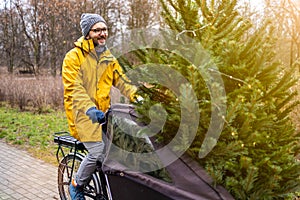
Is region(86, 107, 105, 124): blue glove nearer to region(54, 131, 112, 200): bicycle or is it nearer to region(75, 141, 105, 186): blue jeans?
region(75, 141, 105, 186): blue jeans

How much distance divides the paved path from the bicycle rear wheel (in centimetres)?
57

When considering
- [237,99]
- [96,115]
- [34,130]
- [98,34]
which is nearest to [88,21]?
[98,34]

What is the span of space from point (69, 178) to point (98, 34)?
1755 millimetres

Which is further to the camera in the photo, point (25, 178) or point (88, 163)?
point (25, 178)

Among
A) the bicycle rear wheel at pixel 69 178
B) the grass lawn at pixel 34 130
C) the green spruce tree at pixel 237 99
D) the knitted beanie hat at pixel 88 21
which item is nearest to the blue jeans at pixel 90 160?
the bicycle rear wheel at pixel 69 178

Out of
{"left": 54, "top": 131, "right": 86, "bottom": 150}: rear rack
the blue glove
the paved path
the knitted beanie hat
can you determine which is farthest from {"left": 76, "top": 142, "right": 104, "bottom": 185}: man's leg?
the paved path

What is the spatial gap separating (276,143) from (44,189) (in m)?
3.84

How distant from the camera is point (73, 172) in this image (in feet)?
12.3

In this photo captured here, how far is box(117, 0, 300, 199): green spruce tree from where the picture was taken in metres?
1.67

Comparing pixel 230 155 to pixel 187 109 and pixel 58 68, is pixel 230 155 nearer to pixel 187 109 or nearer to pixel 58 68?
pixel 187 109

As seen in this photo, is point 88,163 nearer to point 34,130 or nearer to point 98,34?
point 98,34

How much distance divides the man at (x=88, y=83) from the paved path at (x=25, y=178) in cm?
177

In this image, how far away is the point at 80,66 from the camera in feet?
9.80

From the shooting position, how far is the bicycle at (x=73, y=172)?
3238mm
